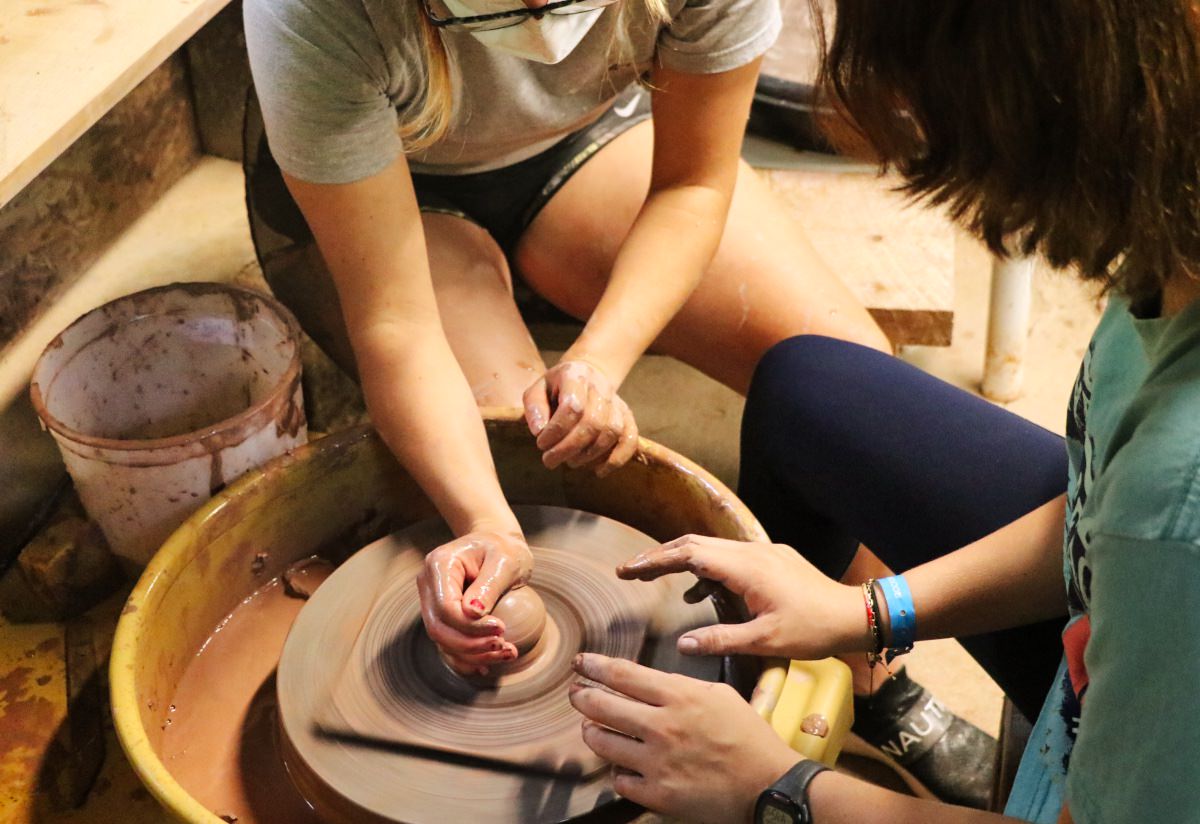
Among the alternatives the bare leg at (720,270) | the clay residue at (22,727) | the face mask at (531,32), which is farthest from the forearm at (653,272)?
the clay residue at (22,727)

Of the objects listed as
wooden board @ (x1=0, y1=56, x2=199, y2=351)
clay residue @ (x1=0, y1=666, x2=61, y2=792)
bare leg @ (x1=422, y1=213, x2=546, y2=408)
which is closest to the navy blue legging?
bare leg @ (x1=422, y1=213, x2=546, y2=408)

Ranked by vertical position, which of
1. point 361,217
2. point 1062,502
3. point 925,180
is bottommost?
point 1062,502

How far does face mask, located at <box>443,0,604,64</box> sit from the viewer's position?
121 centimetres

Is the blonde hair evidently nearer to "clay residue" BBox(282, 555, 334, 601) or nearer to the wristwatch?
"clay residue" BBox(282, 555, 334, 601)

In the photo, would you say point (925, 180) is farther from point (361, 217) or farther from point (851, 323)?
point (851, 323)

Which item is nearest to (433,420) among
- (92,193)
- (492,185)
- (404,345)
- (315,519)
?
(404,345)

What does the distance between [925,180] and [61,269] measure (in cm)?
189

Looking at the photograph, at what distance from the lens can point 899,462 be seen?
52.8 inches

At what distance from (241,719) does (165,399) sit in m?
0.70

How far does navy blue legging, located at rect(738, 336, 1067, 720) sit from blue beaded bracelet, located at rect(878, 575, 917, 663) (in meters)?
0.12

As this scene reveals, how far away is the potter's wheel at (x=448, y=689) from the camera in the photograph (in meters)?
1.16

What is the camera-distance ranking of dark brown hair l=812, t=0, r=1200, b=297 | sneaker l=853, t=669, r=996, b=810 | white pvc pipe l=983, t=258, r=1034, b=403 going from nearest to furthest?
dark brown hair l=812, t=0, r=1200, b=297 < sneaker l=853, t=669, r=996, b=810 < white pvc pipe l=983, t=258, r=1034, b=403

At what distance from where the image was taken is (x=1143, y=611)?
73 cm

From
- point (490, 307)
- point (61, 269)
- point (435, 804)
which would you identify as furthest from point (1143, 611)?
point (61, 269)
